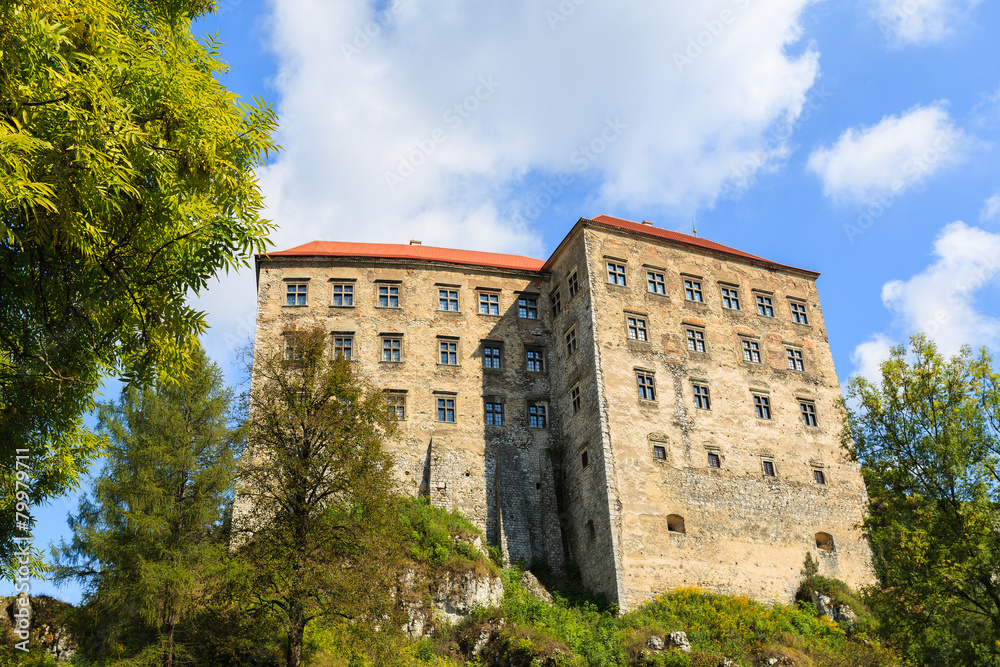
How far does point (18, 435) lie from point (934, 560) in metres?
17.9

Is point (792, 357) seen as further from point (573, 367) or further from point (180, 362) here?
point (180, 362)

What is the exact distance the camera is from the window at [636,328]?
3222 cm

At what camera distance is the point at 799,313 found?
36812 millimetres

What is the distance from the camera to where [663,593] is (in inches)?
1069

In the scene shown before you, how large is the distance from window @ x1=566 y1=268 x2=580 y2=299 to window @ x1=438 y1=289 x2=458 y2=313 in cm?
540

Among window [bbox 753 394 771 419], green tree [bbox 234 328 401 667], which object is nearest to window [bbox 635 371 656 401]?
window [bbox 753 394 771 419]

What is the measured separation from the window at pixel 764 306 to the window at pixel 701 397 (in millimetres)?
5925

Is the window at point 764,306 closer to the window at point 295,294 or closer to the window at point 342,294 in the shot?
the window at point 342,294

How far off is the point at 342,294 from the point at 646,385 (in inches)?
567

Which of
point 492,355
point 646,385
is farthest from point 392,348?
point 646,385

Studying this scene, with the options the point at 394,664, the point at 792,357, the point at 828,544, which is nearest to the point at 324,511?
the point at 394,664

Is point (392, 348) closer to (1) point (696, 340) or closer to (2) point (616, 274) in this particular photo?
(2) point (616, 274)

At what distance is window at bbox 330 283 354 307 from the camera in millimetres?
34969

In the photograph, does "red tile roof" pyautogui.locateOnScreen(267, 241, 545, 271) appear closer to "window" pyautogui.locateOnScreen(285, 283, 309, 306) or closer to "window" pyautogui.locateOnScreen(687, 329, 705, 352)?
"window" pyautogui.locateOnScreen(285, 283, 309, 306)
